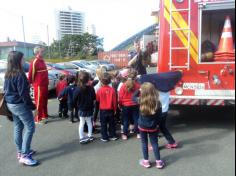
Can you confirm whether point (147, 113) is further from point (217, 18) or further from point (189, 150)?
point (217, 18)

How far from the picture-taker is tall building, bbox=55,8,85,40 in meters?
102

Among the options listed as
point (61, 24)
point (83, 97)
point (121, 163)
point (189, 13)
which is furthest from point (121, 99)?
point (61, 24)

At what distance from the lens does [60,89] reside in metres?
8.64

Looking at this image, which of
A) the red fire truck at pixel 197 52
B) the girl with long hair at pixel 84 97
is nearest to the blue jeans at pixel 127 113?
the girl with long hair at pixel 84 97

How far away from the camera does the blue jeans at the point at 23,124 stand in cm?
509

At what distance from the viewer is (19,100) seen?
5.02 meters

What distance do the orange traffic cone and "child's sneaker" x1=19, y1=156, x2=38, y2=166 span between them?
12.3 ft

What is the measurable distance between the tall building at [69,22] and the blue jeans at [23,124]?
9778cm

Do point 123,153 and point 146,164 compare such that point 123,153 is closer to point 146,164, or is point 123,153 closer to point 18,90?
point 146,164

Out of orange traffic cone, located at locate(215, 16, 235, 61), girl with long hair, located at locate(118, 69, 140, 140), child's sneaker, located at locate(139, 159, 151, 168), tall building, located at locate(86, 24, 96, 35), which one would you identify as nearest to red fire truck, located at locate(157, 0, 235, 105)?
orange traffic cone, located at locate(215, 16, 235, 61)

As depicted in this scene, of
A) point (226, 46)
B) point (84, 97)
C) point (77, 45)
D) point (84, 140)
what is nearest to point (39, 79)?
point (84, 97)

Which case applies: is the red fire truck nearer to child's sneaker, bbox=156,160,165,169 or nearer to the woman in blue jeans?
child's sneaker, bbox=156,160,165,169

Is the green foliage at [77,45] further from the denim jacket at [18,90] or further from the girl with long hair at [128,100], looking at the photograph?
the denim jacket at [18,90]

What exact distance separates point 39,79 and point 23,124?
2630 mm
